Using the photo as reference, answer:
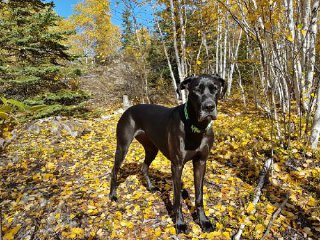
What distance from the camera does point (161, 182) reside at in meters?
5.00

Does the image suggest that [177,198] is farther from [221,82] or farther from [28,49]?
[28,49]

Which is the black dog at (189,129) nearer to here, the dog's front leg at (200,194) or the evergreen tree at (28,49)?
the dog's front leg at (200,194)

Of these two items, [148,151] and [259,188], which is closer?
[259,188]

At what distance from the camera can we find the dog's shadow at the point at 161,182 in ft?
13.4

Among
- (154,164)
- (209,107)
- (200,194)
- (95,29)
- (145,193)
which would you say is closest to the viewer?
(209,107)

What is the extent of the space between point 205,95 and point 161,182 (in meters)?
2.55

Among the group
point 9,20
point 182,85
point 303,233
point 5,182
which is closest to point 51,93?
point 9,20

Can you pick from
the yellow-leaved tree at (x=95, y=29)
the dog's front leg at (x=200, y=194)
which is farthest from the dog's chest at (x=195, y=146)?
the yellow-leaved tree at (x=95, y=29)

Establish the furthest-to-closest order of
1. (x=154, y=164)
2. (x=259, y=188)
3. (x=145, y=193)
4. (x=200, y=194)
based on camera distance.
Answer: (x=154, y=164) → (x=145, y=193) → (x=259, y=188) → (x=200, y=194)

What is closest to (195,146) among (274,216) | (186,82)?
(186,82)

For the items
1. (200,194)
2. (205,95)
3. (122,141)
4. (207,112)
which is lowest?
(200,194)

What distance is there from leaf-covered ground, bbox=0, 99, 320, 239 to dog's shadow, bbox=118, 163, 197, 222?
2 centimetres

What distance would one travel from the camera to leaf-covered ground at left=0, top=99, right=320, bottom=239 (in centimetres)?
364

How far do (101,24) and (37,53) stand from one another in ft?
94.8
